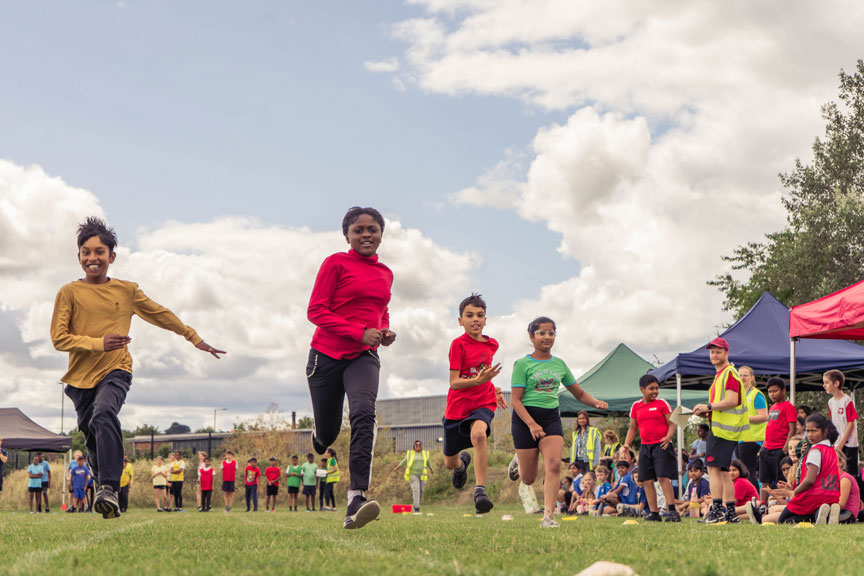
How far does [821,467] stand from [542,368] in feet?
11.1

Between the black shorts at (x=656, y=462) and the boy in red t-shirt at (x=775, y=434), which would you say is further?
the boy in red t-shirt at (x=775, y=434)

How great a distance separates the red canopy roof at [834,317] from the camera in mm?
13375

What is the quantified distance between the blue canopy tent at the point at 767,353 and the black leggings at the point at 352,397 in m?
11.4

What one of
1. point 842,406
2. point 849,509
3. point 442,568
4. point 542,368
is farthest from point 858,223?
point 442,568

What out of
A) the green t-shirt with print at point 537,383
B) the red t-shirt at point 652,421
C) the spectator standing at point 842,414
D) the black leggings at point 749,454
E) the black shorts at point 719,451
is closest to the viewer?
the green t-shirt with print at point 537,383

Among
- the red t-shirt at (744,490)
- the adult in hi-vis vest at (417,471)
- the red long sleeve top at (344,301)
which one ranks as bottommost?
the adult in hi-vis vest at (417,471)

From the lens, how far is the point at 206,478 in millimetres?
27438

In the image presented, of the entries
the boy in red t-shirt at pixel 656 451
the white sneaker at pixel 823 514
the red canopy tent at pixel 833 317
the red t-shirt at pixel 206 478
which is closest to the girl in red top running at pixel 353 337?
the boy in red t-shirt at pixel 656 451

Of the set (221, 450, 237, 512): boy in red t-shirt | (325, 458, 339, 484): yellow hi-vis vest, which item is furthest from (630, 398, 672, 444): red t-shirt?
(221, 450, 237, 512): boy in red t-shirt

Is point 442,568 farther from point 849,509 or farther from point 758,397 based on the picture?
point 758,397

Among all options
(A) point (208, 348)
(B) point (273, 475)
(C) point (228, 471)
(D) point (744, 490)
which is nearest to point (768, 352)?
(D) point (744, 490)

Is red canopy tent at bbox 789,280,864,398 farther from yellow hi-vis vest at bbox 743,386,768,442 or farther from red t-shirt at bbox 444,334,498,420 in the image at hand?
red t-shirt at bbox 444,334,498,420

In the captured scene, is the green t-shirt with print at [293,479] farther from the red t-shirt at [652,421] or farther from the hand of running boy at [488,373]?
the hand of running boy at [488,373]

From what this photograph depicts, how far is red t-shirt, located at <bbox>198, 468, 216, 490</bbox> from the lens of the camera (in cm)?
2712
